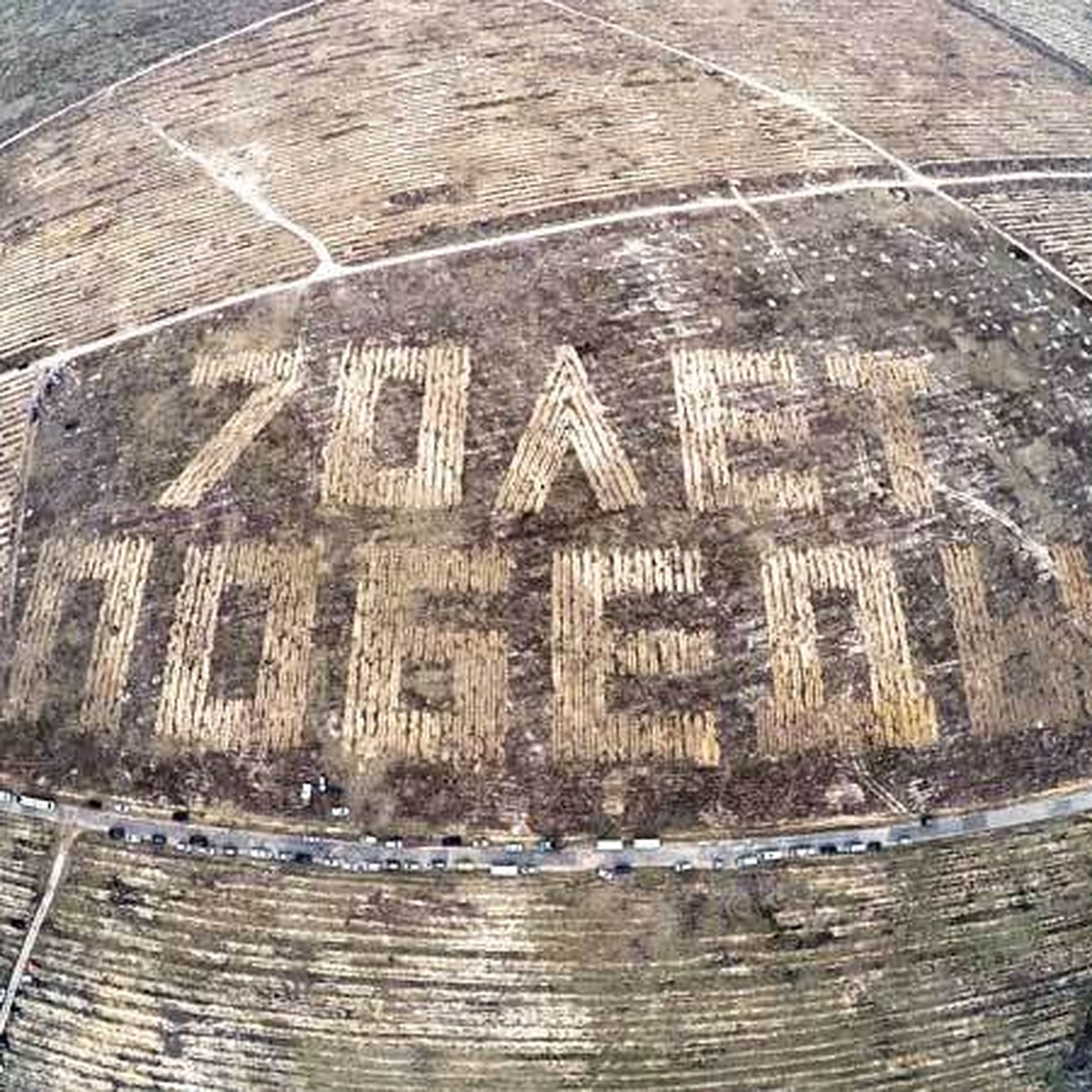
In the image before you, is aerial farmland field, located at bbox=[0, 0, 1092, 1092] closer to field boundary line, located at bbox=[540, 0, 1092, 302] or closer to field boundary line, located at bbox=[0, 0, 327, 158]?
field boundary line, located at bbox=[540, 0, 1092, 302]

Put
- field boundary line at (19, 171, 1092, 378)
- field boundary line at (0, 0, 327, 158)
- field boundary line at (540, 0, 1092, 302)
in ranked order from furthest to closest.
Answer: field boundary line at (0, 0, 327, 158) < field boundary line at (540, 0, 1092, 302) < field boundary line at (19, 171, 1092, 378)

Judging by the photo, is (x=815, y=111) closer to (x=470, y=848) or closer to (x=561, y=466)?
(x=561, y=466)

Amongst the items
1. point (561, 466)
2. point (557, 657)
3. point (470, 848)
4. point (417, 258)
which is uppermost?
point (417, 258)

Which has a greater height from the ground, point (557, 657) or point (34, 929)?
point (557, 657)

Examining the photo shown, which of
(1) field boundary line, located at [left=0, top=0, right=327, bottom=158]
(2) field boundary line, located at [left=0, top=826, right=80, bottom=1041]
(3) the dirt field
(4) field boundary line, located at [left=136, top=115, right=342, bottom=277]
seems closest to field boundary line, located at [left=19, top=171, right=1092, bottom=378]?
(3) the dirt field

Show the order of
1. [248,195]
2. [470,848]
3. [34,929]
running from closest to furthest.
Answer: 1. [470,848]
2. [34,929]
3. [248,195]

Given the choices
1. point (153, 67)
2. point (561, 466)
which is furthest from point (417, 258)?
point (153, 67)

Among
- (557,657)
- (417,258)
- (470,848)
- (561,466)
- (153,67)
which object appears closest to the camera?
(470,848)

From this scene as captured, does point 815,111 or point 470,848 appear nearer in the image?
point 470,848
